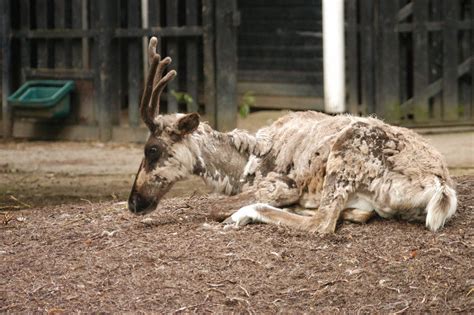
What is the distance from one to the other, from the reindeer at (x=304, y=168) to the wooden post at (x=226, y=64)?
4791 millimetres

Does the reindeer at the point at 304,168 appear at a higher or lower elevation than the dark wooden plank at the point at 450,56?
lower

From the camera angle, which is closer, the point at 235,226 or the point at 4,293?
the point at 4,293

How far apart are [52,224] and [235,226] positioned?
1.62 meters

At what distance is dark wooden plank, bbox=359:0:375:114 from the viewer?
13.1m

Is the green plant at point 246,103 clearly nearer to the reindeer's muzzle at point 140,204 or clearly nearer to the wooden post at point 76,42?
the wooden post at point 76,42

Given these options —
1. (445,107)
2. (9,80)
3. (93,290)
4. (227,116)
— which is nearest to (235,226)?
(93,290)

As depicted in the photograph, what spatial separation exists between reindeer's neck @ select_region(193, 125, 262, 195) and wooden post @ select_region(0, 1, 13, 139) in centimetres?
678

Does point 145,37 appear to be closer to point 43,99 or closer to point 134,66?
point 134,66

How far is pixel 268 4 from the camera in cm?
1548

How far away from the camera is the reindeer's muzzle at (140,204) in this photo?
25.0 feet

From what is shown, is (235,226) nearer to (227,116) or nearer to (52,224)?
(52,224)

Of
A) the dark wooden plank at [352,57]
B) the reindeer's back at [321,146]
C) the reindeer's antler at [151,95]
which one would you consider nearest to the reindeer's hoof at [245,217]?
the reindeer's back at [321,146]

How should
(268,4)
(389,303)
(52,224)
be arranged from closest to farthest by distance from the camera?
(389,303), (52,224), (268,4)

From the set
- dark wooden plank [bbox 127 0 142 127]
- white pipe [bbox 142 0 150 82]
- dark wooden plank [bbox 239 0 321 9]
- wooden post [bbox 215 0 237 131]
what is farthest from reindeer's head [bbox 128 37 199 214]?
dark wooden plank [bbox 239 0 321 9]
